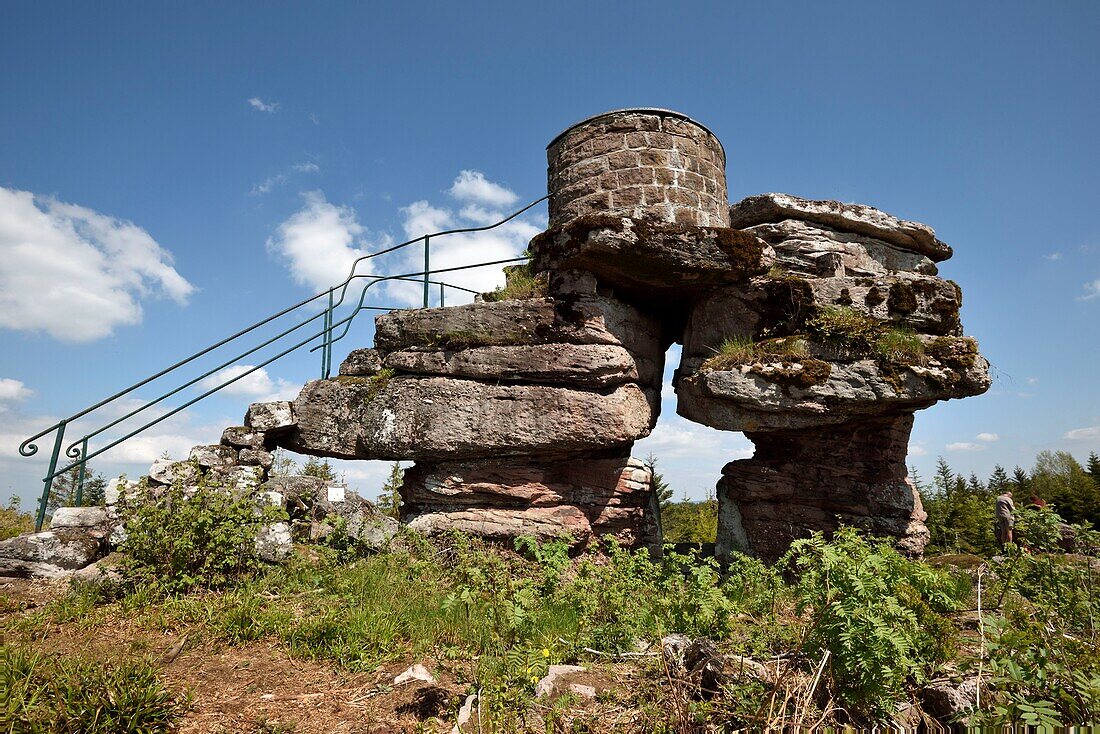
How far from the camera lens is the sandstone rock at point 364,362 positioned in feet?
30.3

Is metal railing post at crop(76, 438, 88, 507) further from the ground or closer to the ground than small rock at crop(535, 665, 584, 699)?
further from the ground

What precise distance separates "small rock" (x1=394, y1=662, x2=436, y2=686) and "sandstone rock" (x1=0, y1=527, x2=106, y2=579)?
187 inches

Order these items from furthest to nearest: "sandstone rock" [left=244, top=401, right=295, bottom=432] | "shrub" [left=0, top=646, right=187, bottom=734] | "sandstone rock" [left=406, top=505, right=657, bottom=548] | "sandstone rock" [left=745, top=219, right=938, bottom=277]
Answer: "sandstone rock" [left=745, top=219, right=938, bottom=277] < "sandstone rock" [left=244, top=401, right=295, bottom=432] < "sandstone rock" [left=406, top=505, right=657, bottom=548] < "shrub" [left=0, top=646, right=187, bottom=734]

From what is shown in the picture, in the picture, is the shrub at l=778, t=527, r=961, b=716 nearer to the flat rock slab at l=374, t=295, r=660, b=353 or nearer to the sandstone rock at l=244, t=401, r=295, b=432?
the flat rock slab at l=374, t=295, r=660, b=353

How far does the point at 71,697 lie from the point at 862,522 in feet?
31.9

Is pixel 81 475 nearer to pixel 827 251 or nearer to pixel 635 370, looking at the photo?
pixel 635 370

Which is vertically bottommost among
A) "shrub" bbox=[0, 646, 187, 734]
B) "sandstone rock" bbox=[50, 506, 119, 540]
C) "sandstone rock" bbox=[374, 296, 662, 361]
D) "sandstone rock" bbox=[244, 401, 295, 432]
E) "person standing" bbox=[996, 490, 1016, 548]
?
"shrub" bbox=[0, 646, 187, 734]

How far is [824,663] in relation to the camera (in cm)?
350

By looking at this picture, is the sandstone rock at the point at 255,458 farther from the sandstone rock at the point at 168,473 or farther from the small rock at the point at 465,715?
the small rock at the point at 465,715

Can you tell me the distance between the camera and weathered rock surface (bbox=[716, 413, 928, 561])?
925cm

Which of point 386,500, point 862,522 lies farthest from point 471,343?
point 862,522

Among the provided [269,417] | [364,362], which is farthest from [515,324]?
[269,417]

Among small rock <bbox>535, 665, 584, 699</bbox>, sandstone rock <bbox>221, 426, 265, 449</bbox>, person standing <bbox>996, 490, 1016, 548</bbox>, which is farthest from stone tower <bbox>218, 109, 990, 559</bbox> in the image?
small rock <bbox>535, 665, 584, 699</bbox>

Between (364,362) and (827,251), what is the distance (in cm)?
780
